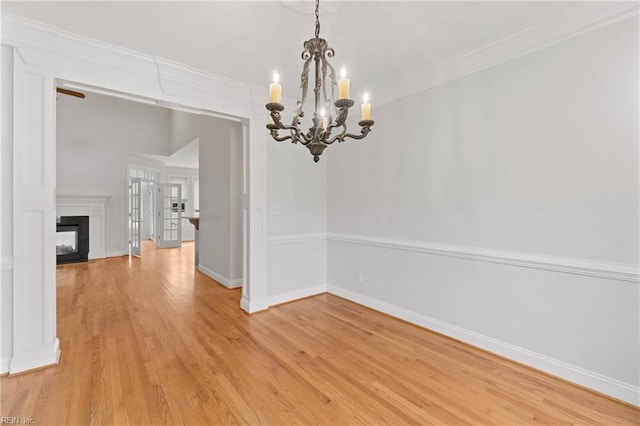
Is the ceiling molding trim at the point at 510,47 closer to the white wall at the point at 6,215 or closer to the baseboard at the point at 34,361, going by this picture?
the white wall at the point at 6,215

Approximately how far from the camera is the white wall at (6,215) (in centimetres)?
227

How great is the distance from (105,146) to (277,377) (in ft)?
25.7

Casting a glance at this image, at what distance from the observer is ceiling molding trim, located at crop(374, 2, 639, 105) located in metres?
2.08

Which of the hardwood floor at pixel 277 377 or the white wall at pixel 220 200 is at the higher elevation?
the white wall at pixel 220 200

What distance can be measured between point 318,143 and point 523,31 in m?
2.01

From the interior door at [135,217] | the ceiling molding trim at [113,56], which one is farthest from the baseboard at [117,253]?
the ceiling molding trim at [113,56]

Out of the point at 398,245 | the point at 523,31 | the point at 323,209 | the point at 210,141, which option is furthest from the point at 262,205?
the point at 523,31

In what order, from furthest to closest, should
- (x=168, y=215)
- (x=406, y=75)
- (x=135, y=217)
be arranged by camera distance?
(x=168, y=215)
(x=135, y=217)
(x=406, y=75)

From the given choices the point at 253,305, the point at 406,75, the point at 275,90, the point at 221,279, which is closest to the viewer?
the point at 275,90

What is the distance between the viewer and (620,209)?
2.03 meters

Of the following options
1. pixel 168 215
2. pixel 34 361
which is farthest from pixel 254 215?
pixel 168 215

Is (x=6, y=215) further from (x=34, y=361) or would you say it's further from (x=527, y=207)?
(x=527, y=207)

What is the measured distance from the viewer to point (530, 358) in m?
2.45

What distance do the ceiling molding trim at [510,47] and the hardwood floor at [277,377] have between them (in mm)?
2657
